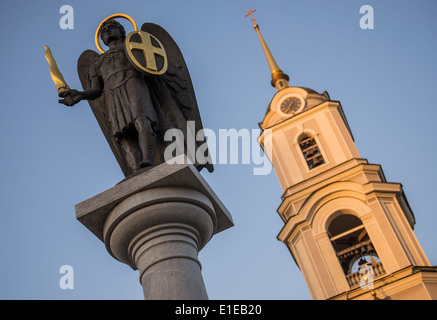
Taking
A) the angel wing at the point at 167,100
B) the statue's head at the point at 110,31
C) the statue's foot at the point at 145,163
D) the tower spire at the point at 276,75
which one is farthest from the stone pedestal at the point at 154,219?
the tower spire at the point at 276,75

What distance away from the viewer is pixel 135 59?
19.0 feet

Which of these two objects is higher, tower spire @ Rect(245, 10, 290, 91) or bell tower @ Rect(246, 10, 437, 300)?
tower spire @ Rect(245, 10, 290, 91)

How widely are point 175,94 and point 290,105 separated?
2237 centimetres

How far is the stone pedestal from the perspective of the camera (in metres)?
4.76

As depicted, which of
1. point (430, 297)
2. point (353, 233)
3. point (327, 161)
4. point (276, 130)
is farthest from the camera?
point (276, 130)

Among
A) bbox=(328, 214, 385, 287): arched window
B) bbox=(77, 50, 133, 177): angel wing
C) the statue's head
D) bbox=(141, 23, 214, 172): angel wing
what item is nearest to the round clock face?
bbox=(328, 214, 385, 287): arched window

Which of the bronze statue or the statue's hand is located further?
the bronze statue

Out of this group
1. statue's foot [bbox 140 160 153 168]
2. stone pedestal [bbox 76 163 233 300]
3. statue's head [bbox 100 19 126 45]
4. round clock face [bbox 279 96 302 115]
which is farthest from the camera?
round clock face [bbox 279 96 302 115]

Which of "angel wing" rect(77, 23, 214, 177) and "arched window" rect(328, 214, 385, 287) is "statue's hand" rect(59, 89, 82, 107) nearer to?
"angel wing" rect(77, 23, 214, 177)

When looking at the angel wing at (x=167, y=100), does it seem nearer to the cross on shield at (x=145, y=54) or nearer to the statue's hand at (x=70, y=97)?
the cross on shield at (x=145, y=54)

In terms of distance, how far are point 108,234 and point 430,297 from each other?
17011 millimetres
